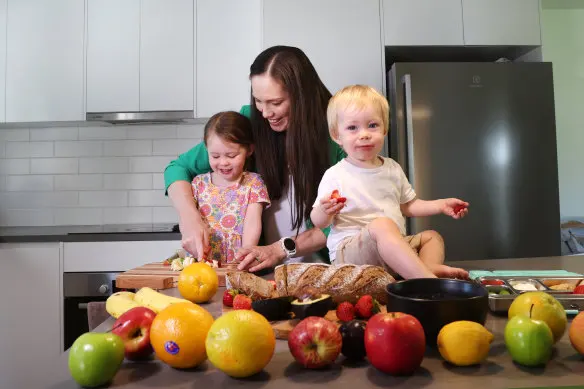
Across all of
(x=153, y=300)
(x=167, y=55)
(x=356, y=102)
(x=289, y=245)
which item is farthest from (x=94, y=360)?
(x=167, y=55)

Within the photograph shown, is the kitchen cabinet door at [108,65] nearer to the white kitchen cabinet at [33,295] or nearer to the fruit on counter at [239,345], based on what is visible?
the white kitchen cabinet at [33,295]

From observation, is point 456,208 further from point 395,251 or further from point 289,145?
point 289,145

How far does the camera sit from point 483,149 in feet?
9.48

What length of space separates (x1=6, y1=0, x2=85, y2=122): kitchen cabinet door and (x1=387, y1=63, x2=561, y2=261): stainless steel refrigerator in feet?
6.22

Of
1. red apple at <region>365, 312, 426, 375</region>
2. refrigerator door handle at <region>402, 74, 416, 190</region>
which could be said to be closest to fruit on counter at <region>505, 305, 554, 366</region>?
red apple at <region>365, 312, 426, 375</region>

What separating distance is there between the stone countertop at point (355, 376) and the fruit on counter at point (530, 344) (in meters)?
0.01

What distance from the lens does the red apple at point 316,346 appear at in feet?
2.19

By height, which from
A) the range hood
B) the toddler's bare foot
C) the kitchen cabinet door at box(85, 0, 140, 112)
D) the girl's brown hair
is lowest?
the toddler's bare foot

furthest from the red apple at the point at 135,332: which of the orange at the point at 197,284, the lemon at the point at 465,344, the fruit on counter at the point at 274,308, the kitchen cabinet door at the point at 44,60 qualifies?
the kitchen cabinet door at the point at 44,60

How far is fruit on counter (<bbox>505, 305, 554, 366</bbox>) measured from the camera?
66 centimetres

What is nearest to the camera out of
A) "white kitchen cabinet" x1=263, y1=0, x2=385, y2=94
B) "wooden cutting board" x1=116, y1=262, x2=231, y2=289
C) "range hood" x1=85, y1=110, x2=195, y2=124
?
"wooden cutting board" x1=116, y1=262, x2=231, y2=289

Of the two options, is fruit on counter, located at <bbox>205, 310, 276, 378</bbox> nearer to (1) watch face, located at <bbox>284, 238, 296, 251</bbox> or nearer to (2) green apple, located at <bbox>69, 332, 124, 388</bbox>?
(2) green apple, located at <bbox>69, 332, 124, 388</bbox>

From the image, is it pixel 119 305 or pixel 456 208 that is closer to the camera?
pixel 119 305

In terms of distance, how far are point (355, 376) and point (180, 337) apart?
222mm
